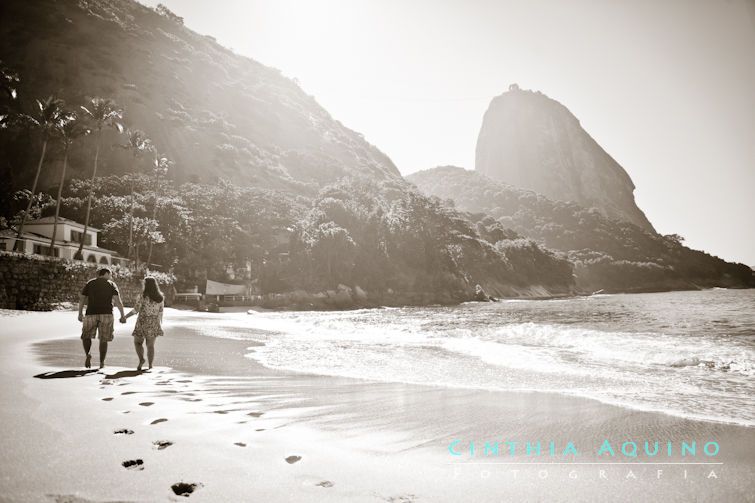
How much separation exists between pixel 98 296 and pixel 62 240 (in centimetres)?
4299

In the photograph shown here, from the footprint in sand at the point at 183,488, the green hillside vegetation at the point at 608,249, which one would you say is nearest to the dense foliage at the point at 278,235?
the footprint in sand at the point at 183,488

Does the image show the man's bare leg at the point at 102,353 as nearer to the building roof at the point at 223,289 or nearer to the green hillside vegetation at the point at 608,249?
the building roof at the point at 223,289

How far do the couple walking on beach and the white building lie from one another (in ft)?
118

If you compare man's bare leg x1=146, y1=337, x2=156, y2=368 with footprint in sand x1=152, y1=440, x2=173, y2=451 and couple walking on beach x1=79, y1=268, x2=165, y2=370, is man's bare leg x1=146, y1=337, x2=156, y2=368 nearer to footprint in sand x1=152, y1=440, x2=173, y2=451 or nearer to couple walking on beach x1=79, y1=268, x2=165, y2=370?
couple walking on beach x1=79, y1=268, x2=165, y2=370

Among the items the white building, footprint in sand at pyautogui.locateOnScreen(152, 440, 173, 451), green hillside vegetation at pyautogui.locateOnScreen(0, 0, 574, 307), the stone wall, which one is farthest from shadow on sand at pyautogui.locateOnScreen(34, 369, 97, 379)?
green hillside vegetation at pyautogui.locateOnScreen(0, 0, 574, 307)

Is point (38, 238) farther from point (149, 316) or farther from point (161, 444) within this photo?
point (161, 444)

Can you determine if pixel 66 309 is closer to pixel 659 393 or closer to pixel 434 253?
pixel 659 393

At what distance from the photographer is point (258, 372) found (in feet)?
28.4

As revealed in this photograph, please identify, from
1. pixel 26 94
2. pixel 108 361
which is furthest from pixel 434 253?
pixel 26 94

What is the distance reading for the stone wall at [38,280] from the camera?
25750mm

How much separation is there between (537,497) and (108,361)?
968cm

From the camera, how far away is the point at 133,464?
337 cm

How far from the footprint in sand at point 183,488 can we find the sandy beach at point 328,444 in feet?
0.08

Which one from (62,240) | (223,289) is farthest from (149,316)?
(223,289)
